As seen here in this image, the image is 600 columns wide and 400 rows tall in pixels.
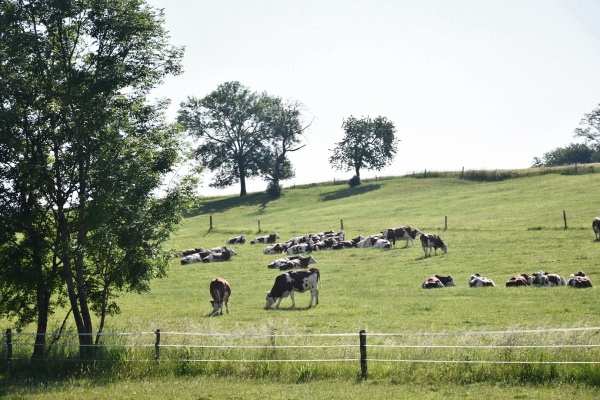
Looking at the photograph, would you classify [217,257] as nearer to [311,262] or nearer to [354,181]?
[311,262]

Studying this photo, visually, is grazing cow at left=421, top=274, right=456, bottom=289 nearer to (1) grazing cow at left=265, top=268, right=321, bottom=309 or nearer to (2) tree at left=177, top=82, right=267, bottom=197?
(1) grazing cow at left=265, top=268, right=321, bottom=309

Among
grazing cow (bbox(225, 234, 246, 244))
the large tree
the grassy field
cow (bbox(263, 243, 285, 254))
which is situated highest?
the large tree

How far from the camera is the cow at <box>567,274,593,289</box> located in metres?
27.2

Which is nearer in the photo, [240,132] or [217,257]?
[217,257]

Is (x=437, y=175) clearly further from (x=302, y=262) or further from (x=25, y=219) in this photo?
(x=25, y=219)

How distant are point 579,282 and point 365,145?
232 ft

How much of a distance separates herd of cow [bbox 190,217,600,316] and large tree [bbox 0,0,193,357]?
23.4ft

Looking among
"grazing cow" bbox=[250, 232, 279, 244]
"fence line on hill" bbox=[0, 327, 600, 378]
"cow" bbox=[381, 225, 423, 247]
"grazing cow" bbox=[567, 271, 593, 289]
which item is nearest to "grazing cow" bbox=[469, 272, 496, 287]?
"grazing cow" bbox=[567, 271, 593, 289]

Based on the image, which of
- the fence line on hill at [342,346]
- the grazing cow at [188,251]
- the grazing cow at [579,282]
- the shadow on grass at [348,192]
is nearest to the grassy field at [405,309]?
the fence line on hill at [342,346]

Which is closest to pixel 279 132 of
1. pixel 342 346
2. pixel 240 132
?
pixel 240 132

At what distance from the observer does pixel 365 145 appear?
97062 millimetres

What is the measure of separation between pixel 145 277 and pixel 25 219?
381cm

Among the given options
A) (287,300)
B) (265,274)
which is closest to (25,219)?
(287,300)

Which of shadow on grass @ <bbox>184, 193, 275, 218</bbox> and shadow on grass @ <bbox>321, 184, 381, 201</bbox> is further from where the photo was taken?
shadow on grass @ <bbox>321, 184, 381, 201</bbox>
